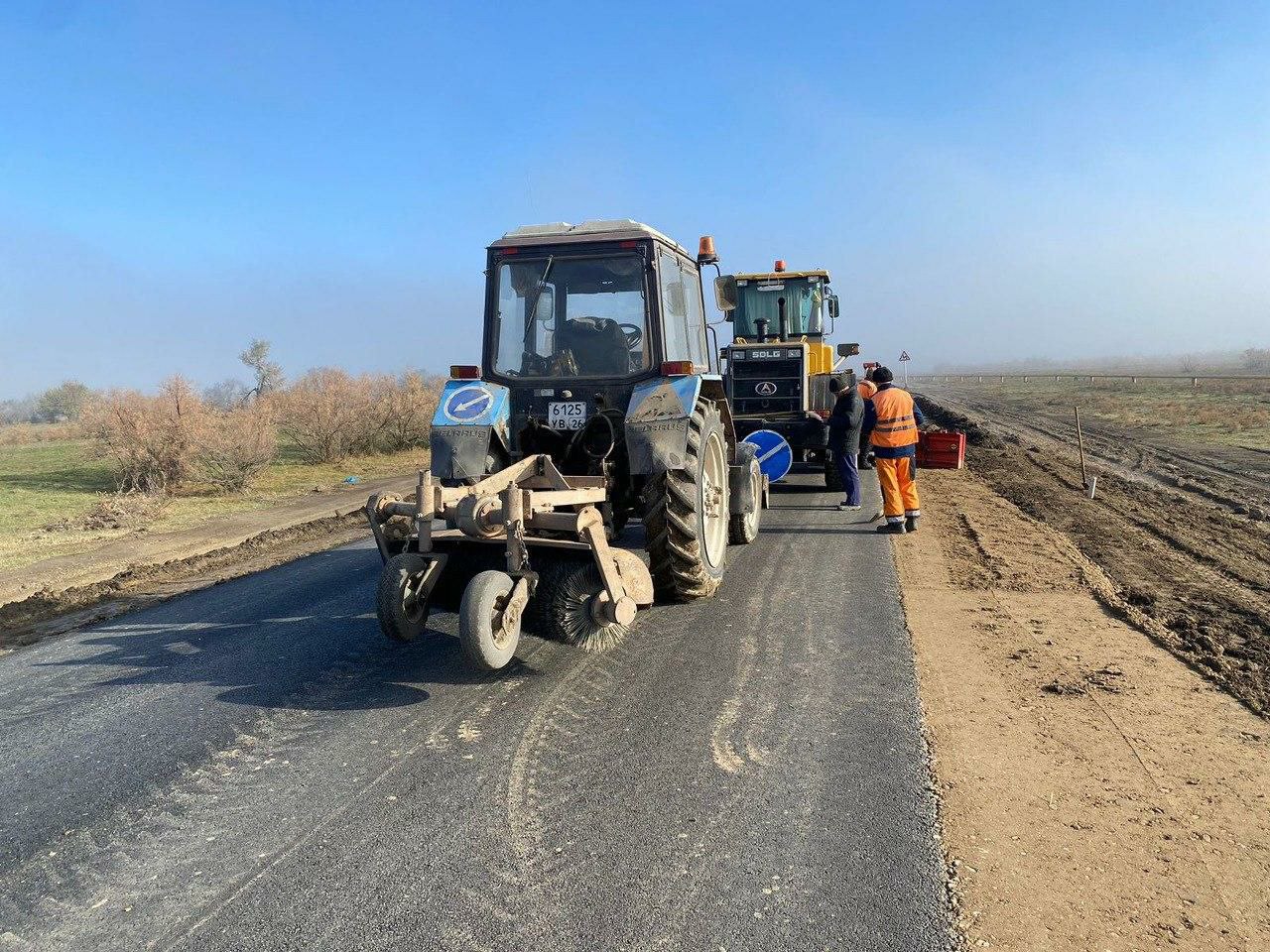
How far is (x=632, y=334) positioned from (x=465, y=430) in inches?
58.8

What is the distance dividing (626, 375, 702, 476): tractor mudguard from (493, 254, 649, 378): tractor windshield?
54 centimetres

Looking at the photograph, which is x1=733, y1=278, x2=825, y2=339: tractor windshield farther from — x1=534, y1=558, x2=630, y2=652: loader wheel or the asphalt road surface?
x1=534, y1=558, x2=630, y2=652: loader wheel

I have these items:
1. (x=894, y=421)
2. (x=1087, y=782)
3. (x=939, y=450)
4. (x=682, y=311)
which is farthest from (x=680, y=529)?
(x=939, y=450)

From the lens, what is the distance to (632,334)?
649cm

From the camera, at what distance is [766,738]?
407cm

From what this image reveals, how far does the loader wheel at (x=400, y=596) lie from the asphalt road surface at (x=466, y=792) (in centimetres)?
32

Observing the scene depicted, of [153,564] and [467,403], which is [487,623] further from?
[153,564]

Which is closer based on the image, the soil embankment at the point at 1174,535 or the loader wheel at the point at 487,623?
the loader wheel at the point at 487,623

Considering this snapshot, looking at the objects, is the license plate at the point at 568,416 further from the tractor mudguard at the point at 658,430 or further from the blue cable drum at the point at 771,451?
the blue cable drum at the point at 771,451

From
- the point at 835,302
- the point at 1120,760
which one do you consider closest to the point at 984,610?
the point at 1120,760

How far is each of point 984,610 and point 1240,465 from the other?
1158 cm

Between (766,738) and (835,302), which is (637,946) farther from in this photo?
(835,302)

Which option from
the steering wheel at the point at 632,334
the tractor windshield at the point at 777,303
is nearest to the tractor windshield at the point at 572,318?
the steering wheel at the point at 632,334

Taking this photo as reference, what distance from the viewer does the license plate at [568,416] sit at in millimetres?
6332
